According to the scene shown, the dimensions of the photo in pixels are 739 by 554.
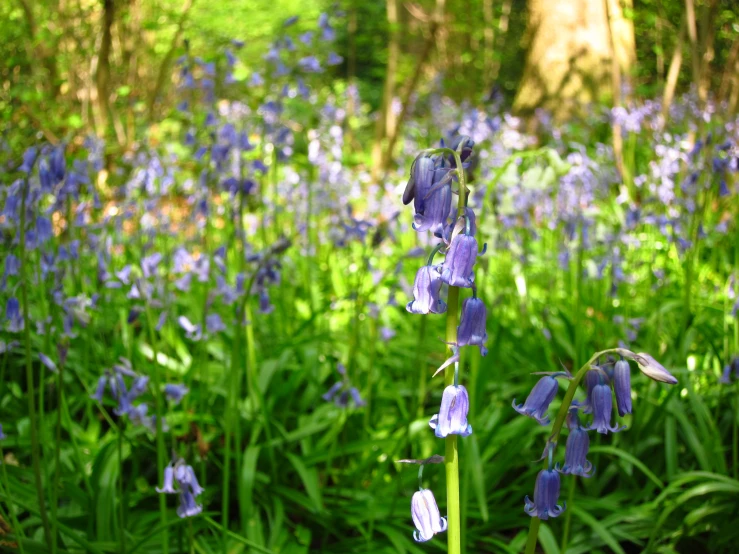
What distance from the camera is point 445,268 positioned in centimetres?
116

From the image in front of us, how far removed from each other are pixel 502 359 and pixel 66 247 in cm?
211

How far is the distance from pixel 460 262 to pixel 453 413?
25cm

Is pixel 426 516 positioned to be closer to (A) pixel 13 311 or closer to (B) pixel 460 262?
(B) pixel 460 262

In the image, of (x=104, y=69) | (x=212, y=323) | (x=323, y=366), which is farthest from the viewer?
(x=104, y=69)

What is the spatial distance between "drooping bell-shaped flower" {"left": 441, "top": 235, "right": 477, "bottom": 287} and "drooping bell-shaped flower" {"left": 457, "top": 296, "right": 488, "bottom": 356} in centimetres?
7

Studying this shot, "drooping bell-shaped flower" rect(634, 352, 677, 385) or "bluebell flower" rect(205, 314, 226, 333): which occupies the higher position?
"drooping bell-shaped flower" rect(634, 352, 677, 385)

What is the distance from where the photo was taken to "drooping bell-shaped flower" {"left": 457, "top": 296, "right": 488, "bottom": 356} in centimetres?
121

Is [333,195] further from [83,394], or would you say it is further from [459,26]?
[459,26]

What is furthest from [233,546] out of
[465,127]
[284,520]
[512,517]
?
[465,127]

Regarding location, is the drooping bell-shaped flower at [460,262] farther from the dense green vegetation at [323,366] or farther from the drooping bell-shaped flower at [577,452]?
the drooping bell-shaped flower at [577,452]

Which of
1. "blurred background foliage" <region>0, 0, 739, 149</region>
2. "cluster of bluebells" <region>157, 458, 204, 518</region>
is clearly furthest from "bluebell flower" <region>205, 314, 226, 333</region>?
"blurred background foliage" <region>0, 0, 739, 149</region>

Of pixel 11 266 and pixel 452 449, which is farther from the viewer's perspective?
pixel 11 266

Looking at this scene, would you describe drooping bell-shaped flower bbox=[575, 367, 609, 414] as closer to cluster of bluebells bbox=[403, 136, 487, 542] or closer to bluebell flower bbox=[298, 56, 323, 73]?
cluster of bluebells bbox=[403, 136, 487, 542]

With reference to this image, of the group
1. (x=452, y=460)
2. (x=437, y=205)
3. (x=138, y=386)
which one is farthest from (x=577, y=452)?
(x=138, y=386)
